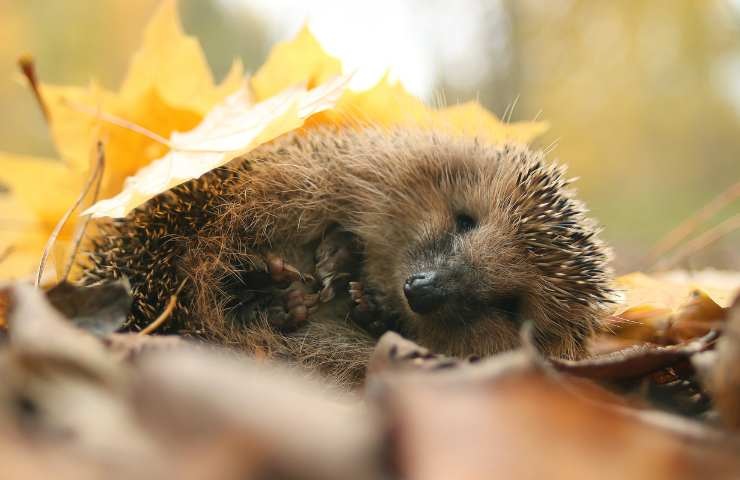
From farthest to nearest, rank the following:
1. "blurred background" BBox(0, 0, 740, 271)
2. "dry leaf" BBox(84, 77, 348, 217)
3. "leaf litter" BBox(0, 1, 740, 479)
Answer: "blurred background" BBox(0, 0, 740, 271) < "dry leaf" BBox(84, 77, 348, 217) < "leaf litter" BBox(0, 1, 740, 479)

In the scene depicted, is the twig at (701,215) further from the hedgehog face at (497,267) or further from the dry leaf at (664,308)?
the hedgehog face at (497,267)

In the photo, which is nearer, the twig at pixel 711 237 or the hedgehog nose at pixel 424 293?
the hedgehog nose at pixel 424 293

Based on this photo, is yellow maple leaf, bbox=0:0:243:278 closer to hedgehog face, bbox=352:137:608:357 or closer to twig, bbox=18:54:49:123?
twig, bbox=18:54:49:123

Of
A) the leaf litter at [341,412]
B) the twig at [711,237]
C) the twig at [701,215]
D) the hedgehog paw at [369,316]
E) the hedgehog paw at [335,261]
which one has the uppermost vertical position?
the twig at [701,215]

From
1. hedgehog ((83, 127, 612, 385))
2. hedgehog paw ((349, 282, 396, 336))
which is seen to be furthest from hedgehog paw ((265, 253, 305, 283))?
hedgehog paw ((349, 282, 396, 336))

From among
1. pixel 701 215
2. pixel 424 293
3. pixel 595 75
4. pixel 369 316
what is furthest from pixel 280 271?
pixel 595 75

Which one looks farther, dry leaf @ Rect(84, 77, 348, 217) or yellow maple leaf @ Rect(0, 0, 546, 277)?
yellow maple leaf @ Rect(0, 0, 546, 277)

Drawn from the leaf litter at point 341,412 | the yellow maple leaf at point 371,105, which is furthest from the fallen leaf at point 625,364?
the yellow maple leaf at point 371,105

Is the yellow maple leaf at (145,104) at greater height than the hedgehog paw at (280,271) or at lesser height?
greater
